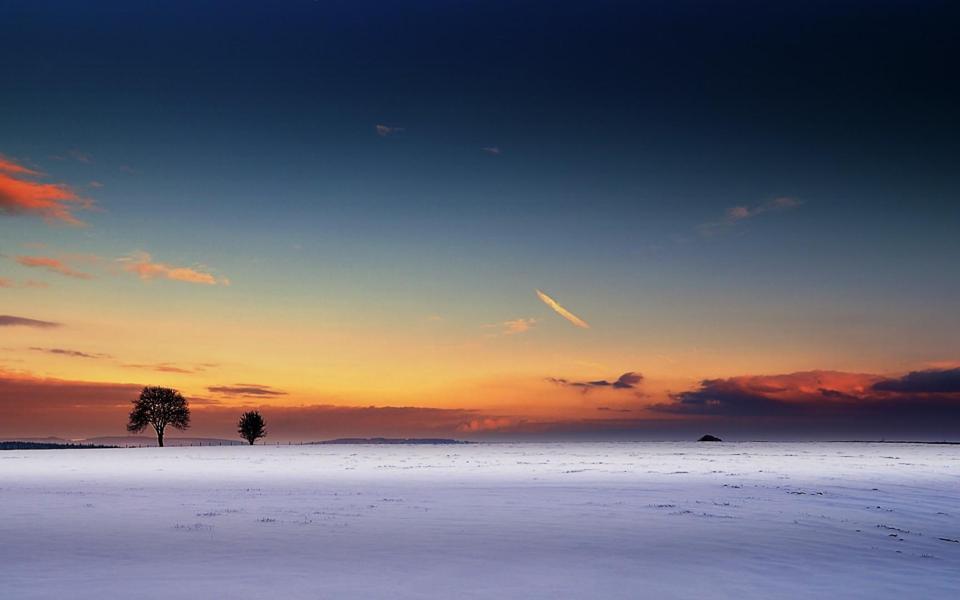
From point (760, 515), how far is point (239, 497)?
21.0 metres

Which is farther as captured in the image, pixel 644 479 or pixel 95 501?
pixel 644 479

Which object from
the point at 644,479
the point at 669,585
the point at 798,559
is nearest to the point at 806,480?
the point at 644,479

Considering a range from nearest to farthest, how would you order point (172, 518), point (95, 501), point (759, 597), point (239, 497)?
1. point (759, 597)
2. point (172, 518)
3. point (95, 501)
4. point (239, 497)

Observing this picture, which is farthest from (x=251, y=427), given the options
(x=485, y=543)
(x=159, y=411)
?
(x=485, y=543)

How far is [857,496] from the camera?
32.4m

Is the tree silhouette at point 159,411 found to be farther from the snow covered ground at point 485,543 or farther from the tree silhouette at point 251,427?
the snow covered ground at point 485,543

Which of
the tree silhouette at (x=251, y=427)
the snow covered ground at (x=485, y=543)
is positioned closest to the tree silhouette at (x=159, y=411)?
the tree silhouette at (x=251, y=427)

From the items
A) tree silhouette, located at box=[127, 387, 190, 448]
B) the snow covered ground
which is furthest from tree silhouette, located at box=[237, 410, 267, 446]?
the snow covered ground

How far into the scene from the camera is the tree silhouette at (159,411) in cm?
15200

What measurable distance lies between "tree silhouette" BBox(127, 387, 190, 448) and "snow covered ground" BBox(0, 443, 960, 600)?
411 ft

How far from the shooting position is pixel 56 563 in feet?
54.7

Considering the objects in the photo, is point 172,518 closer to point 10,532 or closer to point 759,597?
point 10,532

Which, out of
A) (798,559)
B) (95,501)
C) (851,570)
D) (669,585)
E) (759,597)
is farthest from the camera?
(95,501)

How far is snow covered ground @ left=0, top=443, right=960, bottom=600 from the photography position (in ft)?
47.3
